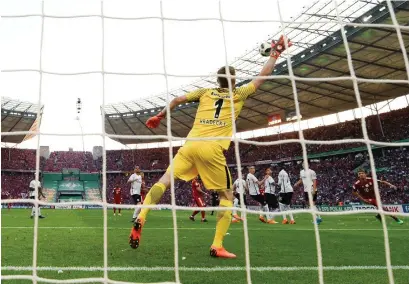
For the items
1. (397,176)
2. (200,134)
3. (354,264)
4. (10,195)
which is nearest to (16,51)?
(200,134)

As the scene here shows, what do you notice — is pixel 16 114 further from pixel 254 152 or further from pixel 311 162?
pixel 311 162

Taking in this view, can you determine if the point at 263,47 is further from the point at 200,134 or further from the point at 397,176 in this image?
the point at 397,176

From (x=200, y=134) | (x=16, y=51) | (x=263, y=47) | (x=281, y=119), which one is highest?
(x=281, y=119)

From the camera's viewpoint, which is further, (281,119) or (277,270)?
(281,119)

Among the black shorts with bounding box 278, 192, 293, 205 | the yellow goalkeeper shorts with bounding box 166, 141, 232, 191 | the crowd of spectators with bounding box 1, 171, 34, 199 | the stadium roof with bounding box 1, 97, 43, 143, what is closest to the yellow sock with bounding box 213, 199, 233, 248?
the yellow goalkeeper shorts with bounding box 166, 141, 232, 191

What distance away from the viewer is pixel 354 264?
11.9 feet

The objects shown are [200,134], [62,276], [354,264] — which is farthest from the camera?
[200,134]

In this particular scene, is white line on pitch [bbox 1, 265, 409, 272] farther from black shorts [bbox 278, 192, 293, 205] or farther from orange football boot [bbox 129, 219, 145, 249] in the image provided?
black shorts [bbox 278, 192, 293, 205]

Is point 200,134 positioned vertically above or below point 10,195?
below

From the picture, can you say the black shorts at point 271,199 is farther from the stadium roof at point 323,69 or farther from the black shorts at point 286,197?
the stadium roof at point 323,69

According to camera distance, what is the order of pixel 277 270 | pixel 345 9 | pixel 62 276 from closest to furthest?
pixel 62 276 → pixel 277 270 → pixel 345 9

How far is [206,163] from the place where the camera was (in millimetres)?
3902

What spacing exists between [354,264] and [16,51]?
3.51m

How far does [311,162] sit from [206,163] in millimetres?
26405
